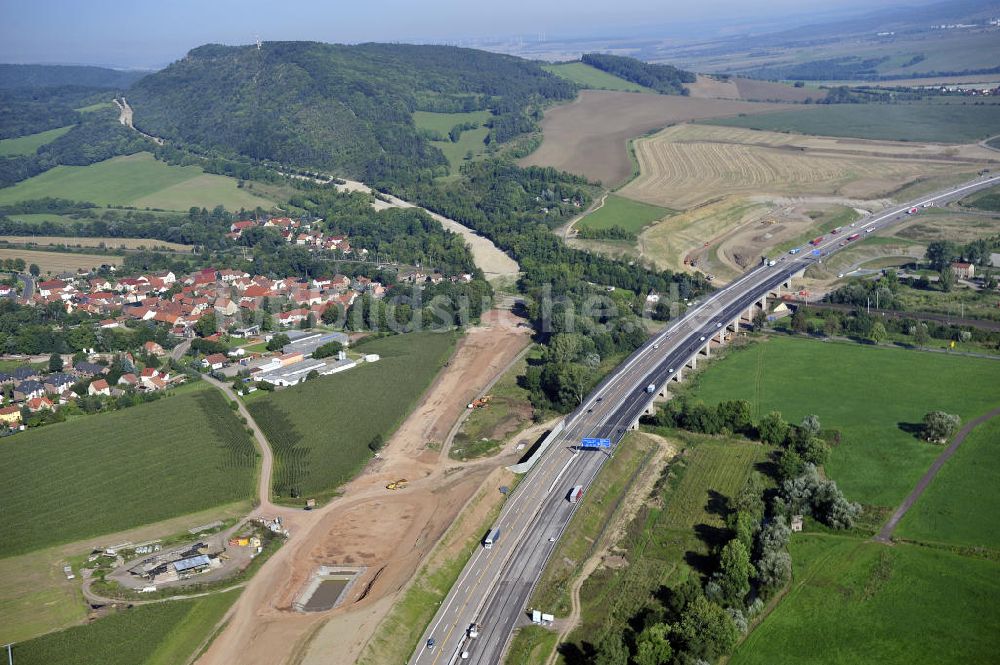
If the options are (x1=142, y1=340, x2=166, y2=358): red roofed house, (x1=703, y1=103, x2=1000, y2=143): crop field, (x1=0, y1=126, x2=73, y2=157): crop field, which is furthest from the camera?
(x1=0, y1=126, x2=73, y2=157): crop field

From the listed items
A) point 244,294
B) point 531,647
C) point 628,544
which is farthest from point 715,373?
point 244,294

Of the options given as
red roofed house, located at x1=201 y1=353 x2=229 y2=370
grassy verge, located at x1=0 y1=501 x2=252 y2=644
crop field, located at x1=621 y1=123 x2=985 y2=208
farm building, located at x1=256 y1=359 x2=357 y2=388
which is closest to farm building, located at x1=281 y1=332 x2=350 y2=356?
farm building, located at x1=256 y1=359 x2=357 y2=388

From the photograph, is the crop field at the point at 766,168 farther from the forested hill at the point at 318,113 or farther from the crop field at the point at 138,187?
the crop field at the point at 138,187

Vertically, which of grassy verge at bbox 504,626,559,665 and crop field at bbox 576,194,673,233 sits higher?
crop field at bbox 576,194,673,233

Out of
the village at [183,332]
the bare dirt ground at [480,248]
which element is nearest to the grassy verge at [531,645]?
the village at [183,332]

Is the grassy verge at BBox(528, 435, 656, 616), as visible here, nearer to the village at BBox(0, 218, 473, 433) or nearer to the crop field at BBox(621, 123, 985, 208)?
the village at BBox(0, 218, 473, 433)

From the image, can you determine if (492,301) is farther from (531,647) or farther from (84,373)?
(531,647)

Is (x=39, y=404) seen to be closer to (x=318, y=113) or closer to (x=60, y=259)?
(x=60, y=259)

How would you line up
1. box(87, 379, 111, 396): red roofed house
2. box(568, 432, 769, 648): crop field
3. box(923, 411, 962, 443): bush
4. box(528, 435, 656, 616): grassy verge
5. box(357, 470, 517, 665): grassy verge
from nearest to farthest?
box(357, 470, 517, 665): grassy verge, box(568, 432, 769, 648): crop field, box(528, 435, 656, 616): grassy verge, box(923, 411, 962, 443): bush, box(87, 379, 111, 396): red roofed house

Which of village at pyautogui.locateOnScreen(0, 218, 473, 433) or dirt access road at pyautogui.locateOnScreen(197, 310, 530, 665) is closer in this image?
dirt access road at pyautogui.locateOnScreen(197, 310, 530, 665)
